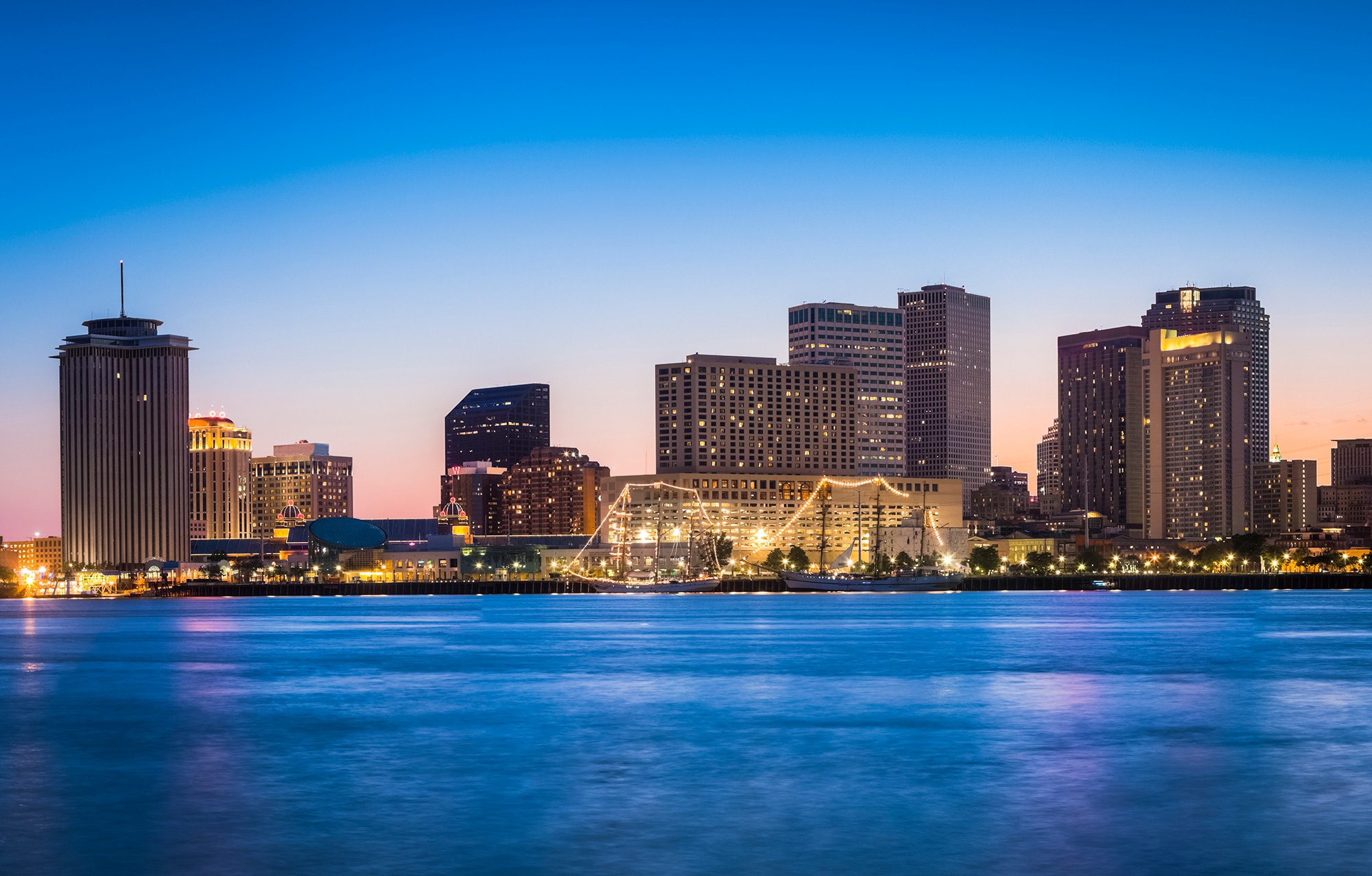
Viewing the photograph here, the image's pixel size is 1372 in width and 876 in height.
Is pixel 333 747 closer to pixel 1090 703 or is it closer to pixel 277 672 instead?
pixel 1090 703

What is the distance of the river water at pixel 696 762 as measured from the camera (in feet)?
99.5

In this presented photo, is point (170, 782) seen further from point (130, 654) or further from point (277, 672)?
point (130, 654)

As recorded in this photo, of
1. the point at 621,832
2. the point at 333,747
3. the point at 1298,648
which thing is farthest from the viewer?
the point at 1298,648

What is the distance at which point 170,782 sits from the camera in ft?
132

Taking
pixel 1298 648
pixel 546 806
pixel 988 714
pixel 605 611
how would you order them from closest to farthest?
pixel 546 806, pixel 988 714, pixel 1298 648, pixel 605 611

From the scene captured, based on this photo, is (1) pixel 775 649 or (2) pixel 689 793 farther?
(1) pixel 775 649

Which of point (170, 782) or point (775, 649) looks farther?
point (775, 649)

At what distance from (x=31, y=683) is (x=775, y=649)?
41949 millimetres

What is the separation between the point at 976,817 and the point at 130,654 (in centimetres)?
7669

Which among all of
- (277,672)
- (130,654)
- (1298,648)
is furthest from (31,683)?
(1298,648)

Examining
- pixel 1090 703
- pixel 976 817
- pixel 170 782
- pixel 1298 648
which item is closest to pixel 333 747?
pixel 170 782

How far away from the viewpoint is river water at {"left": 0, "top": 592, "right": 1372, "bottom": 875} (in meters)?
30.3

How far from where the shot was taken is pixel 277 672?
78.6 meters

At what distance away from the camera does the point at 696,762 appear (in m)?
42.6
